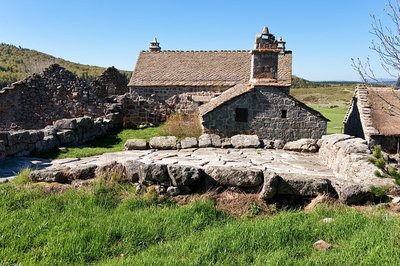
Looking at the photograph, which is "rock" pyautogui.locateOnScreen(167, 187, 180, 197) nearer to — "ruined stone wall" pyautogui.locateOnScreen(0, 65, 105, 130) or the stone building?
the stone building

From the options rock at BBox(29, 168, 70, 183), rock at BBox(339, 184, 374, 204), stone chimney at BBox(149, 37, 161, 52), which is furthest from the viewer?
stone chimney at BBox(149, 37, 161, 52)

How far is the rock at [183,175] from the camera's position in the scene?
218 inches

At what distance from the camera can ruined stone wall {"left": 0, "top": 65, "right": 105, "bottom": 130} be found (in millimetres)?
20938

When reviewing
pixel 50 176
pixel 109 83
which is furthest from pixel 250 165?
pixel 109 83

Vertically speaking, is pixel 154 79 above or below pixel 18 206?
above

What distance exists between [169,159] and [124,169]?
8.02 feet

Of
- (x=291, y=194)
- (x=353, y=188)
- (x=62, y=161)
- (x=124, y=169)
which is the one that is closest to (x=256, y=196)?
(x=291, y=194)

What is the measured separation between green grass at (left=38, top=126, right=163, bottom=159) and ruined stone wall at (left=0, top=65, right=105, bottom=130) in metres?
4.04

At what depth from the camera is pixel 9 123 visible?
2092 centimetres

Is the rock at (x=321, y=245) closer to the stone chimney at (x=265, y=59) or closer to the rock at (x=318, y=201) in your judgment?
the rock at (x=318, y=201)

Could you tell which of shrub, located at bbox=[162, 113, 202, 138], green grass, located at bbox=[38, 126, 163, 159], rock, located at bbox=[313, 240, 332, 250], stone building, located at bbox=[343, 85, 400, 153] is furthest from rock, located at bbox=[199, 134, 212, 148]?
stone building, located at bbox=[343, 85, 400, 153]

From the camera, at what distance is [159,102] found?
24.1 m

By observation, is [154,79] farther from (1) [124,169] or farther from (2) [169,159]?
(1) [124,169]

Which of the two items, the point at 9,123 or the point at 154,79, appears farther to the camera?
the point at 154,79
